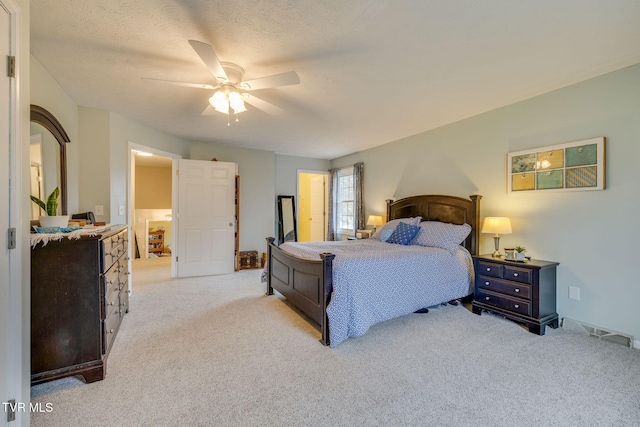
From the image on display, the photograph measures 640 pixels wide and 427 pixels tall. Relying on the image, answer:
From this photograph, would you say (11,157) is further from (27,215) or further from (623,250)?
(623,250)

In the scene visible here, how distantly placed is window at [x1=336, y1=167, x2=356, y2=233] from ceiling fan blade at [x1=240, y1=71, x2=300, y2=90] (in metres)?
3.87

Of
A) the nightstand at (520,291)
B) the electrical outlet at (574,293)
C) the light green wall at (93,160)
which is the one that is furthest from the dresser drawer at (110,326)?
the electrical outlet at (574,293)

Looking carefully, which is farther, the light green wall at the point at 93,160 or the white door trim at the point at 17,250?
the light green wall at the point at 93,160

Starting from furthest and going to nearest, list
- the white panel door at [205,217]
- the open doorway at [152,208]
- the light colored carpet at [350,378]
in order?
the open doorway at [152,208] < the white panel door at [205,217] < the light colored carpet at [350,378]

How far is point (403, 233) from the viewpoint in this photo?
3.80 meters

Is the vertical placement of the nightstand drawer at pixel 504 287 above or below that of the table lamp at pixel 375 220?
below

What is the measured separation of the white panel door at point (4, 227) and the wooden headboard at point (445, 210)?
4.17 m

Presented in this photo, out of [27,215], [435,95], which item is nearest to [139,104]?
[27,215]

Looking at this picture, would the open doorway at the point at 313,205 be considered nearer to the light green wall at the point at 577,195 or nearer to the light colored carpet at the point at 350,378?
the light green wall at the point at 577,195

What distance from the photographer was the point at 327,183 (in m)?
6.77

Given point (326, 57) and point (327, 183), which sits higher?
point (326, 57)

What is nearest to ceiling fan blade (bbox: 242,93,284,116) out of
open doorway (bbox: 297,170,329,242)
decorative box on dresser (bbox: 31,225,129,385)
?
decorative box on dresser (bbox: 31,225,129,385)

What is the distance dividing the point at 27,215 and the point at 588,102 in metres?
4.54

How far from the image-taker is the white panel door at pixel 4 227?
1.19 meters
